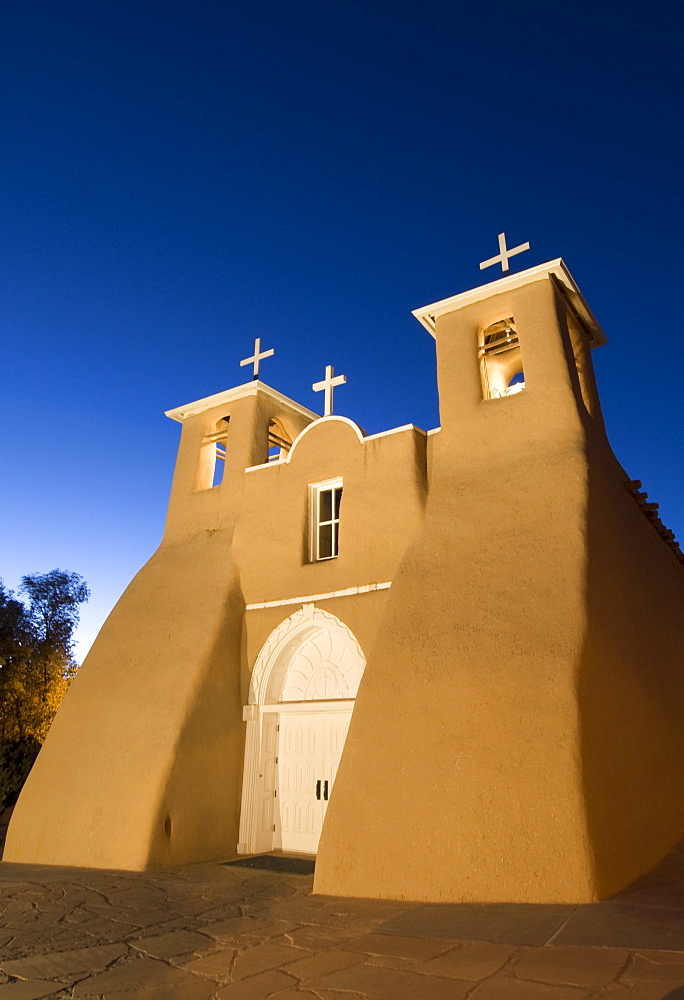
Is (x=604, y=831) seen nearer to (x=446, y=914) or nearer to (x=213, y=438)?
(x=446, y=914)

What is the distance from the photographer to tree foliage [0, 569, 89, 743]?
64.1 feet

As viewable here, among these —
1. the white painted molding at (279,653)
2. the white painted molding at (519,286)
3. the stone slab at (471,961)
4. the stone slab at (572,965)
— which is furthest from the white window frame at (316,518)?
the stone slab at (572,965)

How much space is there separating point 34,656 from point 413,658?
17.2m

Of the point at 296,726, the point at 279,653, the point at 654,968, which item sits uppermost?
the point at 279,653

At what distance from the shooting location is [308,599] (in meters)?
10.1

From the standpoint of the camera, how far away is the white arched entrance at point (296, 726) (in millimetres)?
9594

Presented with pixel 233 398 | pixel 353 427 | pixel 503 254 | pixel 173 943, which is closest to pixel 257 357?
pixel 233 398

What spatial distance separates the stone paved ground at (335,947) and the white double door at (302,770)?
9.32 feet

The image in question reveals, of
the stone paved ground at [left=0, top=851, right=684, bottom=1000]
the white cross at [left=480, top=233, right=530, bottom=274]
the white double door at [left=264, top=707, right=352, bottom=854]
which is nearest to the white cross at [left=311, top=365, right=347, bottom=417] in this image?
the white cross at [left=480, top=233, right=530, bottom=274]

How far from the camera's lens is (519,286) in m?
10.0

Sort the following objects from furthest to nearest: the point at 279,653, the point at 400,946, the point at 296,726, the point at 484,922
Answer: the point at 279,653 → the point at 296,726 → the point at 484,922 → the point at 400,946

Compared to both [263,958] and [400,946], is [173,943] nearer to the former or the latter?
[263,958]

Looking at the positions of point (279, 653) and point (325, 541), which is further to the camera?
point (325, 541)

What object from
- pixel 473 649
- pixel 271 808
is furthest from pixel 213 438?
pixel 473 649
